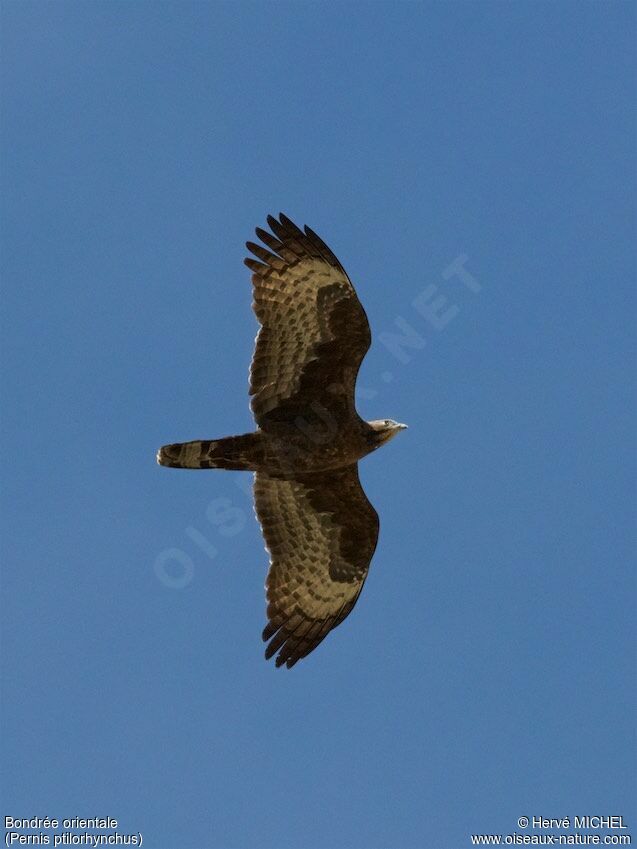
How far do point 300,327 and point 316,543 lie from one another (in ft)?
9.07

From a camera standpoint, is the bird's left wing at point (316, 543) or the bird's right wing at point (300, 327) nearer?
the bird's right wing at point (300, 327)

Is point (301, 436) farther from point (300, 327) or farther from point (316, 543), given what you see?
point (316, 543)

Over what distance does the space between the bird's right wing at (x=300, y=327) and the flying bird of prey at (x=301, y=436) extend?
1 cm

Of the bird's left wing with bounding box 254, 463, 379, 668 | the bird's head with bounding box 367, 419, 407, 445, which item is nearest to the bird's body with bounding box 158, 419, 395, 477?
the bird's head with bounding box 367, 419, 407, 445

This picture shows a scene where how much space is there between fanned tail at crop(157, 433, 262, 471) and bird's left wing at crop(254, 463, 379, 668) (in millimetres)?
868

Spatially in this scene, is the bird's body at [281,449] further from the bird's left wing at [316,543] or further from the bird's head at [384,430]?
the bird's left wing at [316,543]

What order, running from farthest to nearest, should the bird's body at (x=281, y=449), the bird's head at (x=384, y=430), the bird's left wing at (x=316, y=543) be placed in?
the bird's left wing at (x=316, y=543), the bird's head at (x=384, y=430), the bird's body at (x=281, y=449)

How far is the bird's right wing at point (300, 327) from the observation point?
16.4 m

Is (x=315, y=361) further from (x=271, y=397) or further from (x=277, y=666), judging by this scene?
(x=277, y=666)

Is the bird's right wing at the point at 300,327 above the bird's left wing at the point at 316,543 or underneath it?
above

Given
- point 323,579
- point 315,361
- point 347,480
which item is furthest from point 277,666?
point 315,361

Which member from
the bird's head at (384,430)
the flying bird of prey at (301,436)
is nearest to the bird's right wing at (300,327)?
the flying bird of prey at (301,436)

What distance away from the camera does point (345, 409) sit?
16.8 m

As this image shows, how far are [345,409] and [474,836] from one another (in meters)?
5.04
